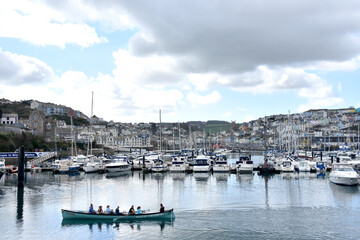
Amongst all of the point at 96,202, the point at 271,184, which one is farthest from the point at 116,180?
the point at 271,184

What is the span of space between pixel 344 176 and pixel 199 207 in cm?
2499

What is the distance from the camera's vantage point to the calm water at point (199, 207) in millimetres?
26219

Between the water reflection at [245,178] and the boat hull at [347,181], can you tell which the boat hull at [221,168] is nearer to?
the water reflection at [245,178]

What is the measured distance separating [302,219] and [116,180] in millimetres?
36839

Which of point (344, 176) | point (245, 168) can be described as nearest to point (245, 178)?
point (245, 168)

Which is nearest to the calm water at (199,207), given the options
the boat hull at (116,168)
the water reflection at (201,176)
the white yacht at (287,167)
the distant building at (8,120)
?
the water reflection at (201,176)

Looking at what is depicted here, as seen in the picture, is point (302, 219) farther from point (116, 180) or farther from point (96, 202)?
point (116, 180)

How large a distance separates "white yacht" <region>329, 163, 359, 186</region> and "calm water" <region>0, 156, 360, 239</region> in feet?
5.91

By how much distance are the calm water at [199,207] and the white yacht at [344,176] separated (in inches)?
70.9

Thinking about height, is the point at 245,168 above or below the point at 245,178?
above

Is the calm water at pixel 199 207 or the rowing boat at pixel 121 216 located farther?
the rowing boat at pixel 121 216

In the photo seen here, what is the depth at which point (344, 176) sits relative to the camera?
4691cm

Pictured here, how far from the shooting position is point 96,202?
38281mm

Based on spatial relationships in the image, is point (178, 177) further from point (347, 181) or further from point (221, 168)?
point (347, 181)
